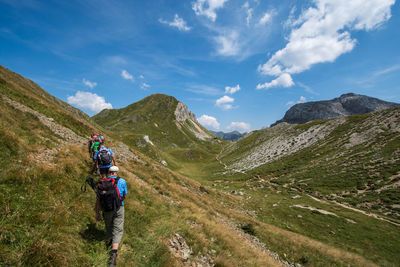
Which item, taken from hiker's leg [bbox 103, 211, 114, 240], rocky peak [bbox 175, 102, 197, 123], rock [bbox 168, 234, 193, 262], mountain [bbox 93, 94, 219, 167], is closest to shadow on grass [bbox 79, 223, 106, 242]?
hiker's leg [bbox 103, 211, 114, 240]

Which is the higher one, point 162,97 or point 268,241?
point 162,97

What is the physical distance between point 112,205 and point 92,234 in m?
1.84

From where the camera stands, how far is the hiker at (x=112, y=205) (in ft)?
18.7

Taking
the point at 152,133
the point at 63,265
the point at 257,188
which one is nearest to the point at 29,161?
the point at 63,265

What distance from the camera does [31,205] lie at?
595 cm

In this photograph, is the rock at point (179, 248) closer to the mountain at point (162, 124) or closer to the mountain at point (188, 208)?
the mountain at point (188, 208)

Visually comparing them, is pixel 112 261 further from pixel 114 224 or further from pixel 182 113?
pixel 182 113

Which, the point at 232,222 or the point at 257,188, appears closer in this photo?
the point at 232,222

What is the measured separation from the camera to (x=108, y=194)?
5.71 metres

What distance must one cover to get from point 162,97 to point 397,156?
165856 millimetres

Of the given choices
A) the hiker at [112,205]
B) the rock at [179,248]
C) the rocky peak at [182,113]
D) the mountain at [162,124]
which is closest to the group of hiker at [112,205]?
Result: the hiker at [112,205]

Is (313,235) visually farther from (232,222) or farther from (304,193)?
(304,193)

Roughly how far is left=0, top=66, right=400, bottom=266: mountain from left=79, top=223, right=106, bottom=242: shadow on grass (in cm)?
5

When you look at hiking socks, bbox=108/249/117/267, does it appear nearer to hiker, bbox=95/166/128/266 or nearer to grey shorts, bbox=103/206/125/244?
hiker, bbox=95/166/128/266
